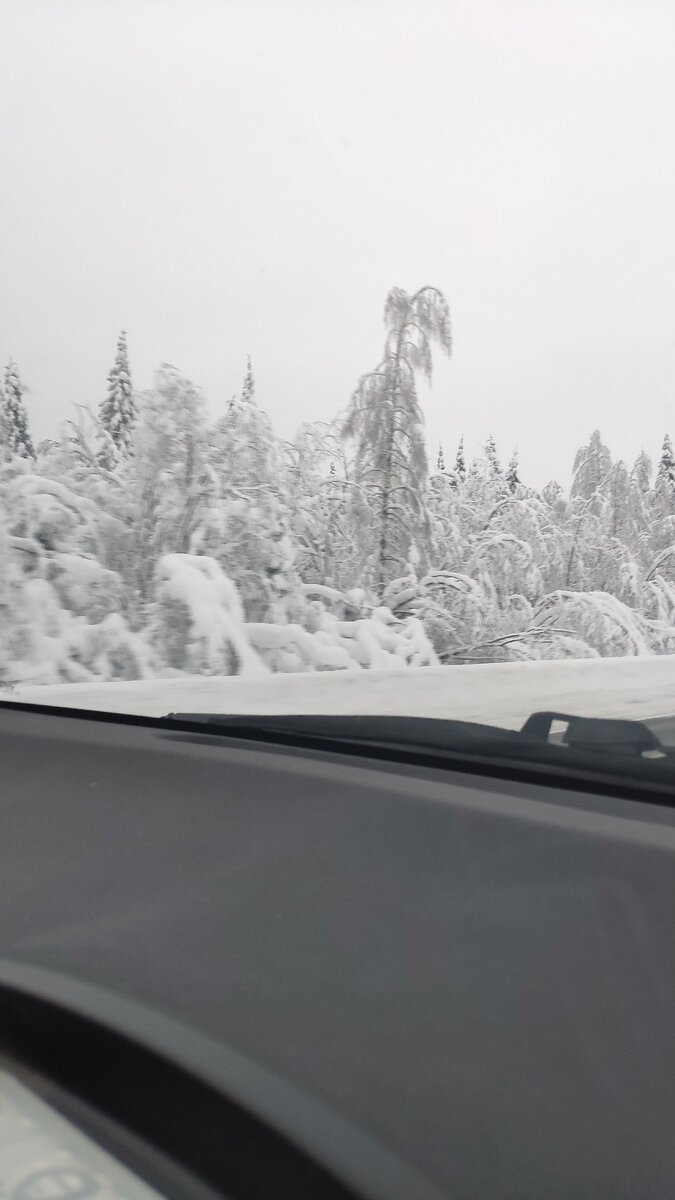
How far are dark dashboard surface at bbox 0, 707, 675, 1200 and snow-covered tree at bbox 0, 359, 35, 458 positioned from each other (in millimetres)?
967

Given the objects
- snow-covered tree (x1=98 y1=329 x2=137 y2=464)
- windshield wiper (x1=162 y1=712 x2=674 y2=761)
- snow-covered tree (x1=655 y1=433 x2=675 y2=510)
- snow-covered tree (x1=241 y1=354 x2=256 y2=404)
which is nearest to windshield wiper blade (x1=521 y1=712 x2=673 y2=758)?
windshield wiper (x1=162 y1=712 x2=674 y2=761)

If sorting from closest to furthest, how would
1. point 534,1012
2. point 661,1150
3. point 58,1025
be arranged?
point 661,1150, point 534,1012, point 58,1025

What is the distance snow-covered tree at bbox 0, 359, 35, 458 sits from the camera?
255cm

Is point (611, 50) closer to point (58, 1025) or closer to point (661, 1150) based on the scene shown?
point (661, 1150)

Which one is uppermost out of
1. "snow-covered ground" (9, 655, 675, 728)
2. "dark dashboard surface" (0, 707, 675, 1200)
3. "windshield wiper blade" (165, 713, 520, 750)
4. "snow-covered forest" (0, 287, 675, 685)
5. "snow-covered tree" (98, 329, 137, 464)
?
"snow-covered tree" (98, 329, 137, 464)

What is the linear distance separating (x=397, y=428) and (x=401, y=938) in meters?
1.05

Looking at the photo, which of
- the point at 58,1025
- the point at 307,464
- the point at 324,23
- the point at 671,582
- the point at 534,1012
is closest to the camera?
the point at 534,1012

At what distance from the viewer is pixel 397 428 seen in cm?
206

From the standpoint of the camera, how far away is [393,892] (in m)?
1.62

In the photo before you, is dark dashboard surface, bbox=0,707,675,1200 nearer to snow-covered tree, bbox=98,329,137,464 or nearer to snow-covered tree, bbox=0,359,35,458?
snow-covered tree, bbox=98,329,137,464

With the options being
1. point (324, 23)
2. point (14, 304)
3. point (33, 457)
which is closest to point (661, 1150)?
point (324, 23)

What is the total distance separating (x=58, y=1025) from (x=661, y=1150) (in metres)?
0.91

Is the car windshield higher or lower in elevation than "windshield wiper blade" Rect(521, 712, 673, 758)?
higher

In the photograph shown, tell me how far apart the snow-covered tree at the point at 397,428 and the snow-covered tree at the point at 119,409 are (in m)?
0.63
